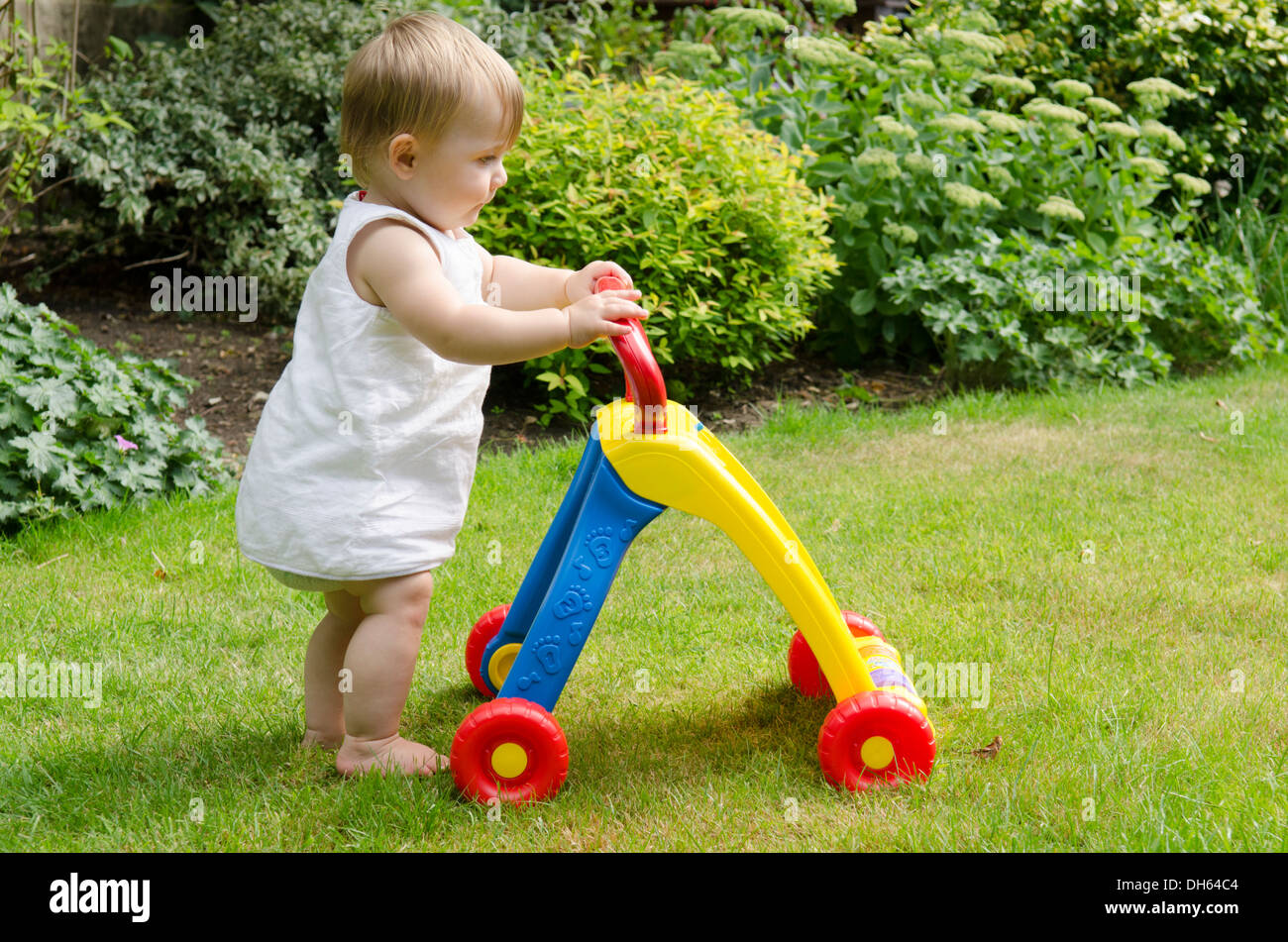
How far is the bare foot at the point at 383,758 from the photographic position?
2309 millimetres

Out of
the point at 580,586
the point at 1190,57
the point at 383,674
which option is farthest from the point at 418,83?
the point at 1190,57

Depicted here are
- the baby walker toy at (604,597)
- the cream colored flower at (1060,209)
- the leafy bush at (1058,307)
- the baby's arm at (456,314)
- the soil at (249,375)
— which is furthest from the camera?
the cream colored flower at (1060,209)

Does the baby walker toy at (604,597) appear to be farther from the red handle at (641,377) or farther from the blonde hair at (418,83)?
the blonde hair at (418,83)

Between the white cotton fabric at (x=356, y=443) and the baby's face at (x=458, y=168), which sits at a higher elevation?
the baby's face at (x=458, y=168)

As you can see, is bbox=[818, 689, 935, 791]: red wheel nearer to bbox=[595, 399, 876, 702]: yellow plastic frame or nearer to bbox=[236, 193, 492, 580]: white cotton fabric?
bbox=[595, 399, 876, 702]: yellow plastic frame

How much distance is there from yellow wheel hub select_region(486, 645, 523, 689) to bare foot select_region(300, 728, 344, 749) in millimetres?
359

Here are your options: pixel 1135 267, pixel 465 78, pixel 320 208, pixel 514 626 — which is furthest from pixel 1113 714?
pixel 320 208

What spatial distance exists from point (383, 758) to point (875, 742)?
0.92 meters

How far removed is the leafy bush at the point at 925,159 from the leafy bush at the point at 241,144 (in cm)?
106

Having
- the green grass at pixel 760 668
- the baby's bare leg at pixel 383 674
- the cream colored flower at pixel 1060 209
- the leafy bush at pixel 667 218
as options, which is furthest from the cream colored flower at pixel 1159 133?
the baby's bare leg at pixel 383 674

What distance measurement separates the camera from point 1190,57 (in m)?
7.07

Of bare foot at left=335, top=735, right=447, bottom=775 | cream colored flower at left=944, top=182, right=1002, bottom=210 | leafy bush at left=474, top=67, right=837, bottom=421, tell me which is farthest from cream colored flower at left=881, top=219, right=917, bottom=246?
bare foot at left=335, top=735, right=447, bottom=775

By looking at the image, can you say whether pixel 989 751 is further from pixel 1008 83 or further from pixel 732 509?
pixel 1008 83

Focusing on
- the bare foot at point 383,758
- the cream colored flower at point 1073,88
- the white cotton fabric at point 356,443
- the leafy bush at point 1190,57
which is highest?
the leafy bush at point 1190,57
